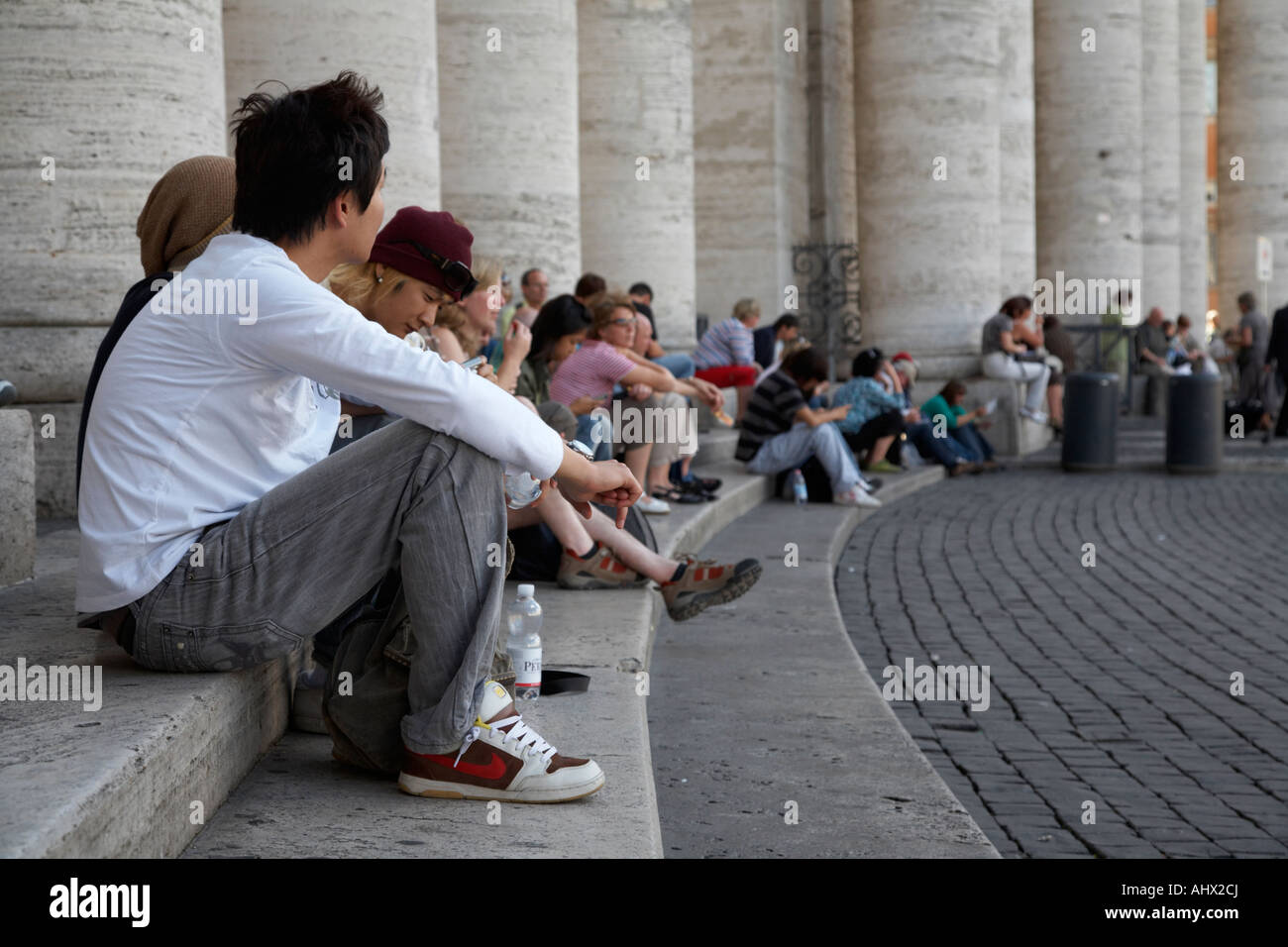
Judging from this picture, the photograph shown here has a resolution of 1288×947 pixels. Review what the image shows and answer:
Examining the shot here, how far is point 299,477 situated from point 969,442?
13.3 meters

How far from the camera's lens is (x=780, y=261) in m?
19.0

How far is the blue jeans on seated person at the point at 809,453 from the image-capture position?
11.4 m

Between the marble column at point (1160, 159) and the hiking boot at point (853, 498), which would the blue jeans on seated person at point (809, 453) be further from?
the marble column at point (1160, 159)

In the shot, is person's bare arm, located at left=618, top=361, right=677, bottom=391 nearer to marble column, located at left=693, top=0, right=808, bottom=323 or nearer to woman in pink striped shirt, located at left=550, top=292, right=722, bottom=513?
woman in pink striped shirt, located at left=550, top=292, right=722, bottom=513

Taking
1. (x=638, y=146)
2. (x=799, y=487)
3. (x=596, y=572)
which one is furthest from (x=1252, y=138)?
(x=596, y=572)

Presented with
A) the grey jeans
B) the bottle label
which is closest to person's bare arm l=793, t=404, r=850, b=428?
the bottle label

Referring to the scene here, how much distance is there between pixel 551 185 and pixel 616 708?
743cm

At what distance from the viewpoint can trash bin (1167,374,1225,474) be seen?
14.8 metres

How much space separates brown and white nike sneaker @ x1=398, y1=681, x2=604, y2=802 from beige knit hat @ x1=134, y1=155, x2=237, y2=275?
132cm

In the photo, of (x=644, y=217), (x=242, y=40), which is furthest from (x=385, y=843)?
(x=644, y=217)

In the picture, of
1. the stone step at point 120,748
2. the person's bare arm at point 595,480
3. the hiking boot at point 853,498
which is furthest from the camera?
the hiking boot at point 853,498

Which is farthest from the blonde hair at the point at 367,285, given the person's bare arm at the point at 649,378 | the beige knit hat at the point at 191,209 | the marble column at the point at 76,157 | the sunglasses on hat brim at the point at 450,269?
the person's bare arm at the point at 649,378

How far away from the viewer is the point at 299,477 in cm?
308
